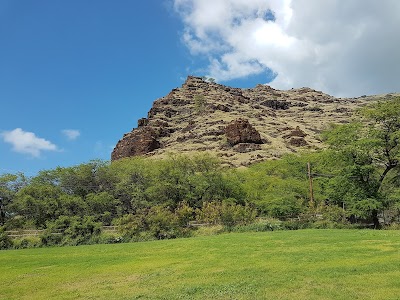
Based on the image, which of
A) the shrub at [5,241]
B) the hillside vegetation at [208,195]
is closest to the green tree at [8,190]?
the hillside vegetation at [208,195]

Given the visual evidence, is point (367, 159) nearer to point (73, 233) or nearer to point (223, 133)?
point (73, 233)

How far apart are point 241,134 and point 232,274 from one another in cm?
12095

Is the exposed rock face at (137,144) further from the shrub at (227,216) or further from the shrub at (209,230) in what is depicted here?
the shrub at (209,230)

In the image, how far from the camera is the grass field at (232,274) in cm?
1026

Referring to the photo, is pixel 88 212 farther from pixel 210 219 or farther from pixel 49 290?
pixel 49 290

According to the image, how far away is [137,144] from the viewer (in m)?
147

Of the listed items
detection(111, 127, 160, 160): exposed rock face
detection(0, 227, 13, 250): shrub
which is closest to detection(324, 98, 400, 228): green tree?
detection(0, 227, 13, 250): shrub

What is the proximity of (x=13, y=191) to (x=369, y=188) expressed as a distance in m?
43.5

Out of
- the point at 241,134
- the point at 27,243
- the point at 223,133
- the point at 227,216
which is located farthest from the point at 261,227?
the point at 223,133

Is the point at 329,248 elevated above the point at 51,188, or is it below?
below

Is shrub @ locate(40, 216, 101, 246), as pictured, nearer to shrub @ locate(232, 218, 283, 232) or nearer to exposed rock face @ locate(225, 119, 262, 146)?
shrub @ locate(232, 218, 283, 232)

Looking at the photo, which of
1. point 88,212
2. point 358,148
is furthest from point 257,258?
point 88,212

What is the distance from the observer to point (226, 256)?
17.2 m

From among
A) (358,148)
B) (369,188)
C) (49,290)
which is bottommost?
(49,290)
